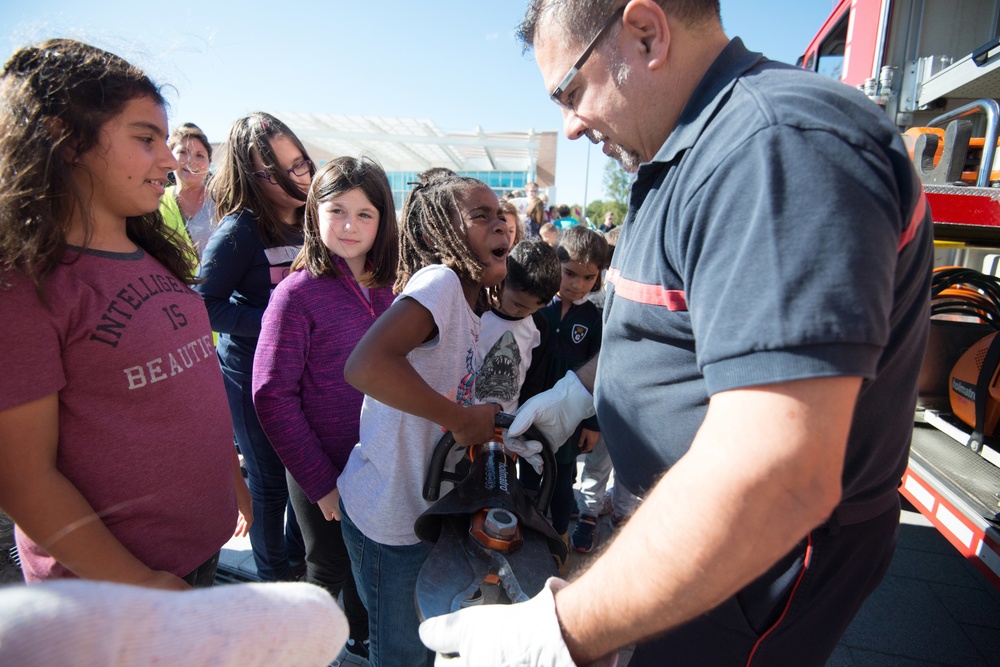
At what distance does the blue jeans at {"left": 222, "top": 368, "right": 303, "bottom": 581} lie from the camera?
236 centimetres

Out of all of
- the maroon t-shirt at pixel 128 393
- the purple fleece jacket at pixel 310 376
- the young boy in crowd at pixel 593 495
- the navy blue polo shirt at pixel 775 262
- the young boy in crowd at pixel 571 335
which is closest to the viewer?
the navy blue polo shirt at pixel 775 262

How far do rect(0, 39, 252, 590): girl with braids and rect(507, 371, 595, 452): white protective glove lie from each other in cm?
92

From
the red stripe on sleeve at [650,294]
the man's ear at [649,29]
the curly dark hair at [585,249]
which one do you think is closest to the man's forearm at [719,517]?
the red stripe on sleeve at [650,294]

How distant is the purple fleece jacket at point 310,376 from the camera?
179 cm

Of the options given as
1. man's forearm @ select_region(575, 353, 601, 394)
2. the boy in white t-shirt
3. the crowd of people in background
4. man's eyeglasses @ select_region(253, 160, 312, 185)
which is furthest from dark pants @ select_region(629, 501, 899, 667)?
man's eyeglasses @ select_region(253, 160, 312, 185)

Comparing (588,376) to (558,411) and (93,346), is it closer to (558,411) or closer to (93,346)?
(558,411)

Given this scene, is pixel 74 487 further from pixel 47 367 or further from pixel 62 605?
pixel 62 605

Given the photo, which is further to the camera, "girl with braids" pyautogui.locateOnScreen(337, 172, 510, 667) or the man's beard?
"girl with braids" pyautogui.locateOnScreen(337, 172, 510, 667)

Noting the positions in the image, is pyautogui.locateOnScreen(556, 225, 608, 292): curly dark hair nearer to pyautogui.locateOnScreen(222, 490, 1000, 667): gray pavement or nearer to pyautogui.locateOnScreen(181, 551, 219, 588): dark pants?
pyautogui.locateOnScreen(222, 490, 1000, 667): gray pavement

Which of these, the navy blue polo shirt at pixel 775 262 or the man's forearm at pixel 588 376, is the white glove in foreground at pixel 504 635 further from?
the man's forearm at pixel 588 376

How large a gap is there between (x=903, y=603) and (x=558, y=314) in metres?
2.35

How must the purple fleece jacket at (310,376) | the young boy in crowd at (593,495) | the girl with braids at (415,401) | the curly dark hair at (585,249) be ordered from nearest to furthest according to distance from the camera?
the girl with braids at (415,401)
the purple fleece jacket at (310,376)
the curly dark hair at (585,249)
the young boy in crowd at (593,495)

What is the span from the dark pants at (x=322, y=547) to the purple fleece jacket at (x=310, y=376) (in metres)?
0.31

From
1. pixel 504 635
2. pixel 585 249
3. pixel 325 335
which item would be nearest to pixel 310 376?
pixel 325 335
